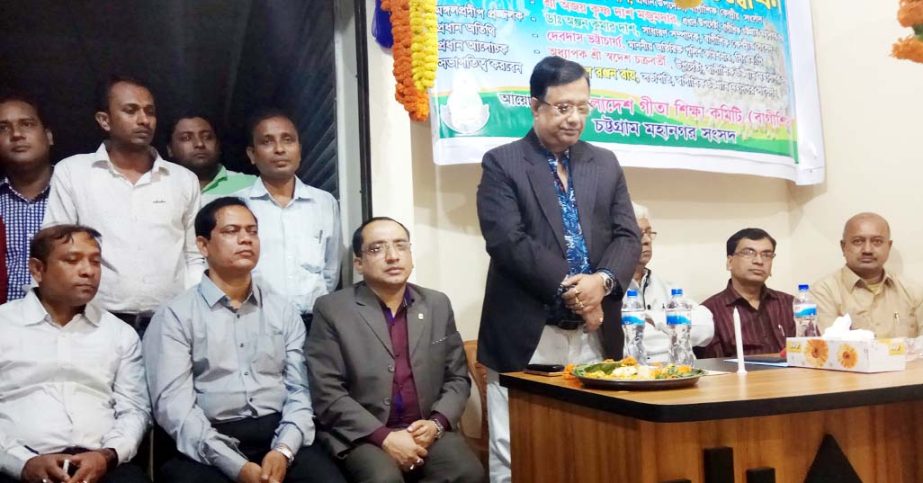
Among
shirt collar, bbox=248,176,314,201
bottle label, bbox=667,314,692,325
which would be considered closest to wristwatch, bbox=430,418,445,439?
bottle label, bbox=667,314,692,325

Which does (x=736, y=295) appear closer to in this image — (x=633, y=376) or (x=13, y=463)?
(x=633, y=376)

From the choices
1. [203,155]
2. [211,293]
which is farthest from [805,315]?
[203,155]

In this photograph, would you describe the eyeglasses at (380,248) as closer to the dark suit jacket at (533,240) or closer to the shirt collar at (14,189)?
the dark suit jacket at (533,240)

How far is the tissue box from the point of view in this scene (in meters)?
1.98

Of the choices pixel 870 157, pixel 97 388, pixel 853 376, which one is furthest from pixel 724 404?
pixel 870 157

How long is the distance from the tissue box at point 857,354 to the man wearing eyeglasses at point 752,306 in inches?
57.8

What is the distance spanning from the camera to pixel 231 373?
261cm

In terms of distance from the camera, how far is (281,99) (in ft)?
10.4

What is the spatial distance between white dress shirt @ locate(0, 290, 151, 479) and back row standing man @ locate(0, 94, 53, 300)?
1.10 ft

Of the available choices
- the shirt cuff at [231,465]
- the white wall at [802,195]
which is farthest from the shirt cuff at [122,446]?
the white wall at [802,195]

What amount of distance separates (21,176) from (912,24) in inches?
108

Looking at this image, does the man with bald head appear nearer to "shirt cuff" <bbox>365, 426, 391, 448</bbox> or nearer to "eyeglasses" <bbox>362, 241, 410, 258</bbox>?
"eyeglasses" <bbox>362, 241, 410, 258</bbox>

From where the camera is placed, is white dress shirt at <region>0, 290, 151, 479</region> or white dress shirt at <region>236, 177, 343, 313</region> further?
white dress shirt at <region>236, 177, 343, 313</region>

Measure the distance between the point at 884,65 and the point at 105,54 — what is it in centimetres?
369
